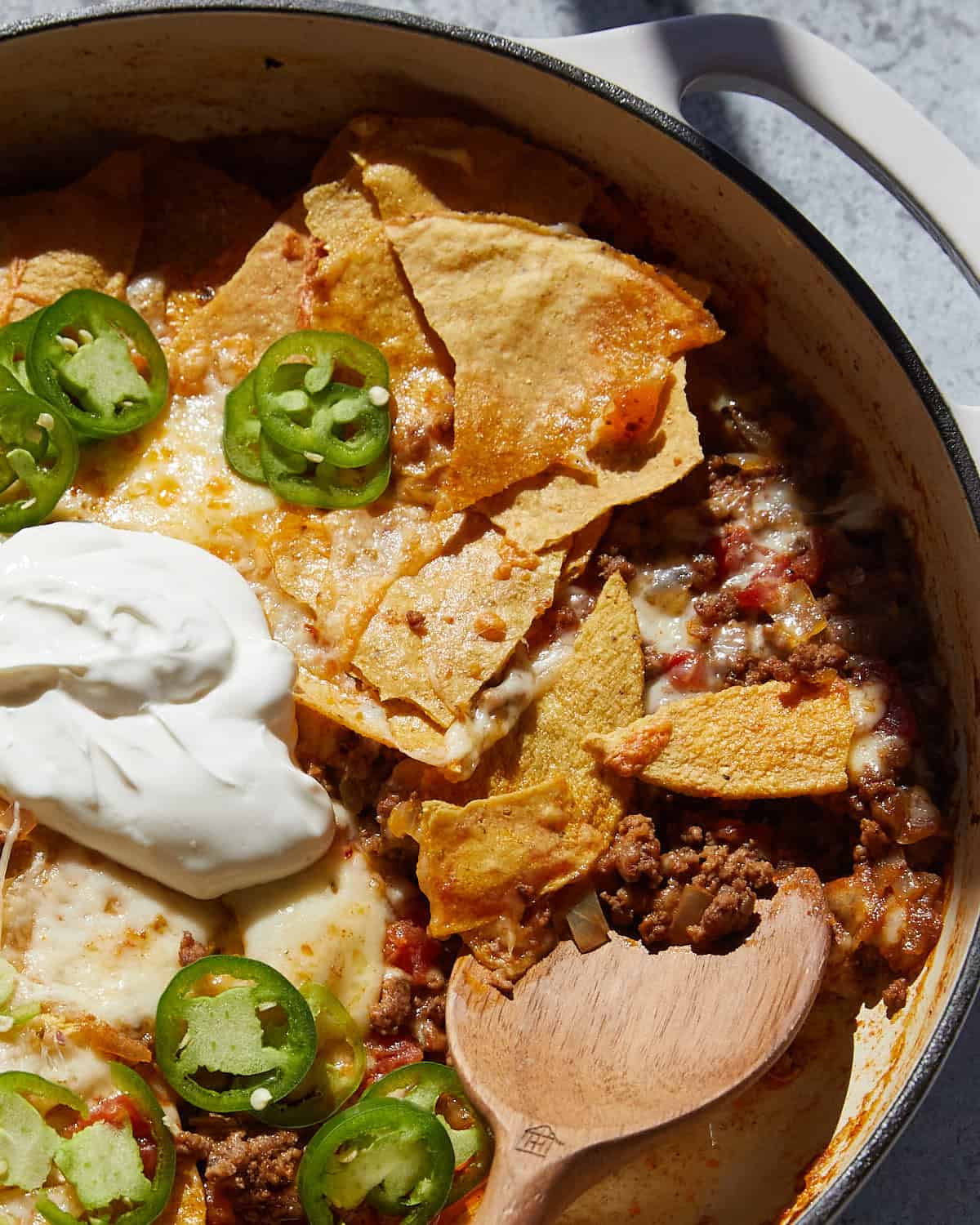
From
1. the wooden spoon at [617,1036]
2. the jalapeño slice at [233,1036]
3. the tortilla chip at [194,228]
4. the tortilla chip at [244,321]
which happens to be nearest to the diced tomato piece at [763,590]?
the wooden spoon at [617,1036]

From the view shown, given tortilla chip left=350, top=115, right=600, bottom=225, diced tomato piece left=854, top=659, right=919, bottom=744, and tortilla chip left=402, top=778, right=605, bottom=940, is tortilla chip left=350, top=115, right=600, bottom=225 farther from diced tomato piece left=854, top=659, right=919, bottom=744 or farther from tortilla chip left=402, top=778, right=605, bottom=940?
tortilla chip left=402, top=778, right=605, bottom=940

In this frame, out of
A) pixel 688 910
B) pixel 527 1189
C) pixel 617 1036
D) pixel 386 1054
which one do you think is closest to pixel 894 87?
pixel 688 910

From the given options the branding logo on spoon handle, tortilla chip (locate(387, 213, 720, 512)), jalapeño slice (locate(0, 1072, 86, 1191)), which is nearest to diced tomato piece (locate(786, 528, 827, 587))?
tortilla chip (locate(387, 213, 720, 512))

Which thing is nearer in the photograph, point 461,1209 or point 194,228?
point 461,1209

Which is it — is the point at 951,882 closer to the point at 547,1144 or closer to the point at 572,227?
the point at 547,1144

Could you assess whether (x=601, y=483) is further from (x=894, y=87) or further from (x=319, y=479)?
(x=894, y=87)

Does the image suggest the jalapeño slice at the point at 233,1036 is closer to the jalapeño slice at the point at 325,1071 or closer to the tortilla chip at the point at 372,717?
the jalapeño slice at the point at 325,1071
